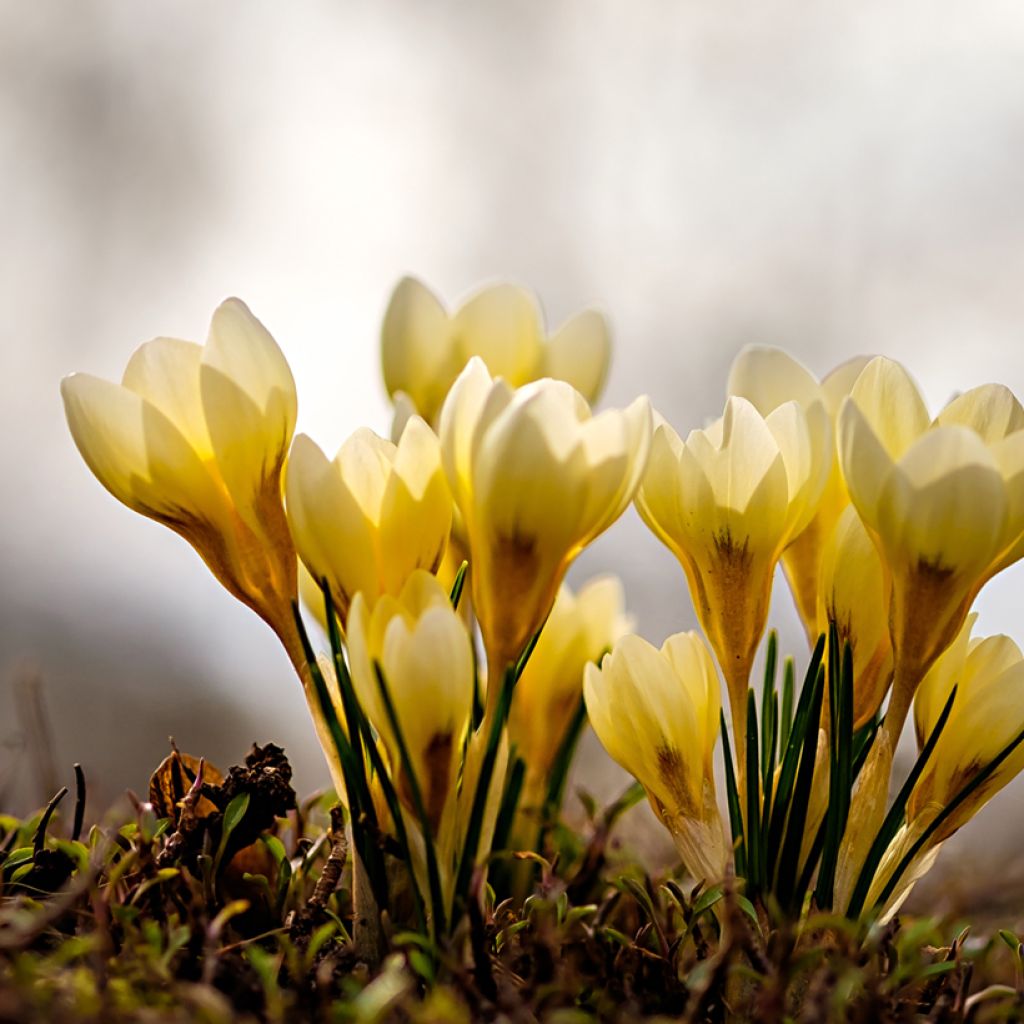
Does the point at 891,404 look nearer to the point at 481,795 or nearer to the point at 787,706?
the point at 787,706

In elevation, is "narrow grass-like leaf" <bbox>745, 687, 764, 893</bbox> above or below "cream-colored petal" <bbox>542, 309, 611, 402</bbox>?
below

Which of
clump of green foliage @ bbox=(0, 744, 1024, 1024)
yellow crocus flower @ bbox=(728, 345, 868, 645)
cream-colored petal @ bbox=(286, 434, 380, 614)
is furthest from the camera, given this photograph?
yellow crocus flower @ bbox=(728, 345, 868, 645)

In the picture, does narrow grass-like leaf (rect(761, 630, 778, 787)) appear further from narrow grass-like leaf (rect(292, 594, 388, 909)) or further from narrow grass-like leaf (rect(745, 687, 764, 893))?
narrow grass-like leaf (rect(292, 594, 388, 909))

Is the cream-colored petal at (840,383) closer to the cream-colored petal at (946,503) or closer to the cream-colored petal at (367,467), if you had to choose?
the cream-colored petal at (946,503)

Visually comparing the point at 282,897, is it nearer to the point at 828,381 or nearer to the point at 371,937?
the point at 371,937

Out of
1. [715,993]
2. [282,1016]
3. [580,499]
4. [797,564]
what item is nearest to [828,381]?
[797,564]

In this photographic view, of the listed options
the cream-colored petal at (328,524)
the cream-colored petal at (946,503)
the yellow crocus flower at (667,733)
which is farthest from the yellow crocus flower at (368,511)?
the cream-colored petal at (946,503)

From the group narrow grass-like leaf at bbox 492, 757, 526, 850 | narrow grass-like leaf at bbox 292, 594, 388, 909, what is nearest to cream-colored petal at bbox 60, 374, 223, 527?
narrow grass-like leaf at bbox 292, 594, 388, 909
